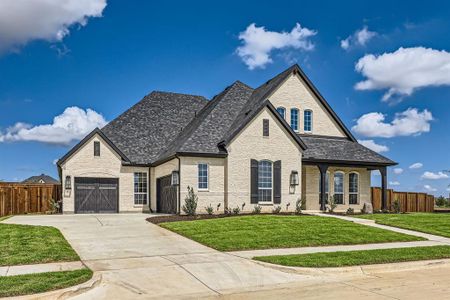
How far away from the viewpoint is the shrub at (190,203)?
23.8 metres

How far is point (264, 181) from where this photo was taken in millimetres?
25859

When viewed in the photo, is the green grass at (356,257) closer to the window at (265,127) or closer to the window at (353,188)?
the window at (265,127)

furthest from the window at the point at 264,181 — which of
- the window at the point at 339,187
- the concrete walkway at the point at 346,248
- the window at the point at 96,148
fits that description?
the window at the point at 96,148

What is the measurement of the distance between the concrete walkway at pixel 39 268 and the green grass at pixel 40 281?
485 millimetres

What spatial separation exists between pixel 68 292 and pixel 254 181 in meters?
A: 17.7

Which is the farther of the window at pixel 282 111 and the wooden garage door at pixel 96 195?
the window at pixel 282 111

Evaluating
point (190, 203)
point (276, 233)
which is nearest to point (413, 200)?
point (190, 203)

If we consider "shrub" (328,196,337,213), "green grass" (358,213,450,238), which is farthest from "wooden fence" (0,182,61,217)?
"green grass" (358,213,450,238)

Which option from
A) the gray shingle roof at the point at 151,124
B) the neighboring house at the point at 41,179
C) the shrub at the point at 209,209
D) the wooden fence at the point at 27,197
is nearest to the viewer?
the shrub at the point at 209,209

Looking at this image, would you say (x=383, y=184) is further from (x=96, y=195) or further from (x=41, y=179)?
(x=41, y=179)

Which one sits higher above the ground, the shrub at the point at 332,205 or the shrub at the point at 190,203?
the shrub at the point at 190,203

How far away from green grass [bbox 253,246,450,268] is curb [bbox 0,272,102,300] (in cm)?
452

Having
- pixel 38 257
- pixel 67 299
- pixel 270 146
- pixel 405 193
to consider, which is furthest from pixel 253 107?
pixel 67 299

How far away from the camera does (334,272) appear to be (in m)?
10.9
